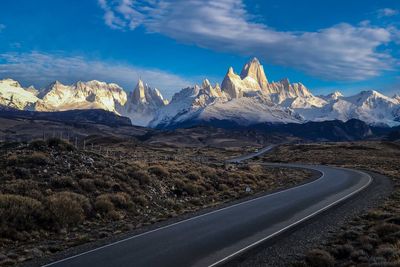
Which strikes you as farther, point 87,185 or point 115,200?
point 87,185

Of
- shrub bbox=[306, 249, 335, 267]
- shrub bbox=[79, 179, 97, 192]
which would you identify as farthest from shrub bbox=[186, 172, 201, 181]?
shrub bbox=[306, 249, 335, 267]

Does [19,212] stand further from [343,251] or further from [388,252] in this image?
[388,252]

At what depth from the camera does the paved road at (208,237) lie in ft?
43.7

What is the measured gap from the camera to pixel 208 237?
16453mm

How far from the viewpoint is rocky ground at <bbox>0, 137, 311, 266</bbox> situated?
1720 centimetres

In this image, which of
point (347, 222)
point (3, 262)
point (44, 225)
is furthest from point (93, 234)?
point (347, 222)

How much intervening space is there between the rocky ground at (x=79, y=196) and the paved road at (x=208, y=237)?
1978 mm

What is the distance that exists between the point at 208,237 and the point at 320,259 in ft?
15.5

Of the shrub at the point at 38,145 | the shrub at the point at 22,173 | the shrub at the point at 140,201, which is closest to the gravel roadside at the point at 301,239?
the shrub at the point at 140,201

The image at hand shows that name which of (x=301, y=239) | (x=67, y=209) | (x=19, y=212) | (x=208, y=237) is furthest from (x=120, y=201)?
(x=301, y=239)

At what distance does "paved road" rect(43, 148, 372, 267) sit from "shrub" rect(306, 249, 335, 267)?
7.49ft

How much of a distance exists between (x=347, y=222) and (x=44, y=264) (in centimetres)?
1236

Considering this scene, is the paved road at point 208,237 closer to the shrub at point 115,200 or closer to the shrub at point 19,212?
the shrub at point 115,200

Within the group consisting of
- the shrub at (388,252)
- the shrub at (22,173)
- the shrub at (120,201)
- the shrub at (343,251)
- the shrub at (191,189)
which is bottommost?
the shrub at (191,189)
